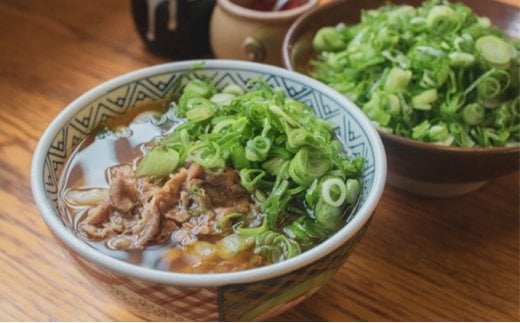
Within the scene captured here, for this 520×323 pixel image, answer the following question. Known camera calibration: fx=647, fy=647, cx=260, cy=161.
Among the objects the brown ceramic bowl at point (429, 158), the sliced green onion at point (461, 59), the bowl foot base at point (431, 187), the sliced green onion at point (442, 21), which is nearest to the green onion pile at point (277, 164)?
the brown ceramic bowl at point (429, 158)

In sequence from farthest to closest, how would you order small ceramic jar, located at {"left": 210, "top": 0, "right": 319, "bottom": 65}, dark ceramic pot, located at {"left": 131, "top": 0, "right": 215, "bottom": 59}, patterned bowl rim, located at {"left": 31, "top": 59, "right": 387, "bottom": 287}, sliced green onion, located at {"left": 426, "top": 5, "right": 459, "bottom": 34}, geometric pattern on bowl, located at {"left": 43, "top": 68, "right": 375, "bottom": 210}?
dark ceramic pot, located at {"left": 131, "top": 0, "right": 215, "bottom": 59} → small ceramic jar, located at {"left": 210, "top": 0, "right": 319, "bottom": 65} → sliced green onion, located at {"left": 426, "top": 5, "right": 459, "bottom": 34} → geometric pattern on bowl, located at {"left": 43, "top": 68, "right": 375, "bottom": 210} → patterned bowl rim, located at {"left": 31, "top": 59, "right": 387, "bottom": 287}

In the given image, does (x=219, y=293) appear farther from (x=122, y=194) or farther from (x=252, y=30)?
(x=252, y=30)

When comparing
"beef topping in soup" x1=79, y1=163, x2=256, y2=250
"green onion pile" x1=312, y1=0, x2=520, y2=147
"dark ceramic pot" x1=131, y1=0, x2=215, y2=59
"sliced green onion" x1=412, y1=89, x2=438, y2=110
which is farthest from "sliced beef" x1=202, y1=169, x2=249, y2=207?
"dark ceramic pot" x1=131, y1=0, x2=215, y2=59


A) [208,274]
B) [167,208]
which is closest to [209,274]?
[208,274]

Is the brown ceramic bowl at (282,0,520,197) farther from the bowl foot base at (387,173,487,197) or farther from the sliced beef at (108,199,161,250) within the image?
the sliced beef at (108,199,161,250)

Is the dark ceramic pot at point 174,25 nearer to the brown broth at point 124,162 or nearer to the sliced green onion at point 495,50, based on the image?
the brown broth at point 124,162

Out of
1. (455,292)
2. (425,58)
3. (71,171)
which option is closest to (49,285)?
(71,171)

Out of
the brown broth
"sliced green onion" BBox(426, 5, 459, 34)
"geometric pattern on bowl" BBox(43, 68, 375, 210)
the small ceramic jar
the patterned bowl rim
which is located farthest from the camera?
the small ceramic jar
